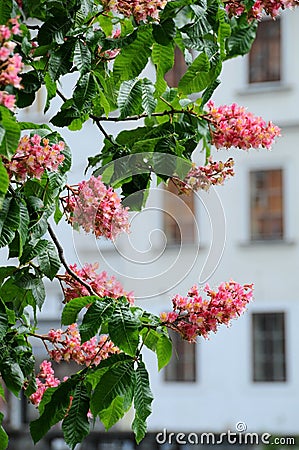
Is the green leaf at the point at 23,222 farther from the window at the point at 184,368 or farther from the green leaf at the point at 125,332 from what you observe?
the window at the point at 184,368

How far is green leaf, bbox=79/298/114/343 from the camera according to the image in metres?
1.71

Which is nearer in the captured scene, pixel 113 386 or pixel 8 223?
pixel 8 223

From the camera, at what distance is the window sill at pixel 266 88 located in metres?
11.6

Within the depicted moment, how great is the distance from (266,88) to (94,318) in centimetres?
1009

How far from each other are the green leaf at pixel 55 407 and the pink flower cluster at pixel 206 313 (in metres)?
0.19

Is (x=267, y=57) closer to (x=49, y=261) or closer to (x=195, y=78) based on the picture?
(x=195, y=78)

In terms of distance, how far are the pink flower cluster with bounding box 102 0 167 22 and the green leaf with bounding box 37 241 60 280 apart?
1.28 feet

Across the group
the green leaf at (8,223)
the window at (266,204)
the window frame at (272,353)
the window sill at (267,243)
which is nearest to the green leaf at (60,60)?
the green leaf at (8,223)

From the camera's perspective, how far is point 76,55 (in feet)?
5.56

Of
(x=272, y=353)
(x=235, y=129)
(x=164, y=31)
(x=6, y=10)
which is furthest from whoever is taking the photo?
(x=272, y=353)

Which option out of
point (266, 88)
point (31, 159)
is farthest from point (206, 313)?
point (266, 88)

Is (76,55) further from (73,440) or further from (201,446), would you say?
(201,446)

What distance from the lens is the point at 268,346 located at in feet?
38.5

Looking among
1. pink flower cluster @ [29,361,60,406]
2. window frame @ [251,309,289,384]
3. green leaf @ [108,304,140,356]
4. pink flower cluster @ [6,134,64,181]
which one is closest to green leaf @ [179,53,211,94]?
pink flower cluster @ [6,134,64,181]
